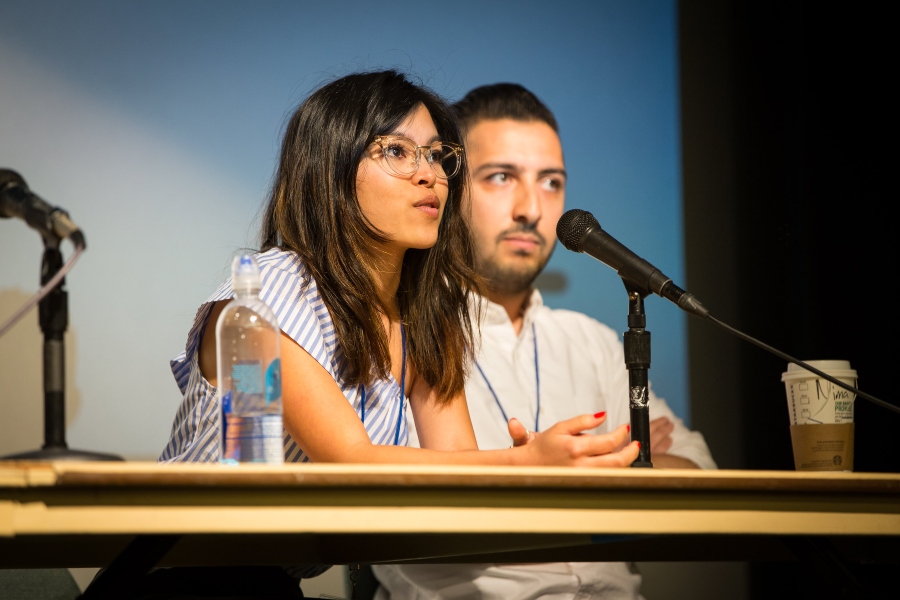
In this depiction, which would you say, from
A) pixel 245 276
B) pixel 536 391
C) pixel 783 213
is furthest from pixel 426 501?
pixel 783 213

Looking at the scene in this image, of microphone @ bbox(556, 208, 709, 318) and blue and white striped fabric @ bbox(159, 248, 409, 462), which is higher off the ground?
microphone @ bbox(556, 208, 709, 318)

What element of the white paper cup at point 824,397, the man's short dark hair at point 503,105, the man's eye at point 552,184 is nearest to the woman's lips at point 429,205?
the white paper cup at point 824,397

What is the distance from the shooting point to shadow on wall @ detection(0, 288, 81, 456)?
2.30m

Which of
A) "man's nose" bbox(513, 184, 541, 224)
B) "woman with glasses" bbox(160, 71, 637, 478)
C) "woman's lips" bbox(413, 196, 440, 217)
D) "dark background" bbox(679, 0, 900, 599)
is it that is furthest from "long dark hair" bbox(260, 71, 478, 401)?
"dark background" bbox(679, 0, 900, 599)

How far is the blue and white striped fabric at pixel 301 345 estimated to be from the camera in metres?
1.54

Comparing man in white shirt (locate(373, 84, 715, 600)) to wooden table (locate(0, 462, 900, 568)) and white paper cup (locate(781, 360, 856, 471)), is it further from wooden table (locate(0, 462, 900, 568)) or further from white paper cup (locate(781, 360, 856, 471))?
wooden table (locate(0, 462, 900, 568))

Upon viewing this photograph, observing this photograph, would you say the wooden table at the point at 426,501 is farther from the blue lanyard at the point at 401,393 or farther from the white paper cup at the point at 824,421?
the blue lanyard at the point at 401,393

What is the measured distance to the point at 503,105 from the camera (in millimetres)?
2836

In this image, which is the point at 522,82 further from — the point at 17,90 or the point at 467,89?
the point at 17,90

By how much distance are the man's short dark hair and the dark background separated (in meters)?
0.49

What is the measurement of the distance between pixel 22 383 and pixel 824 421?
192 centimetres

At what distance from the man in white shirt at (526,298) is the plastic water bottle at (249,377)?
144 cm

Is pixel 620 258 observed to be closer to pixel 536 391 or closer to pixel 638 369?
pixel 638 369

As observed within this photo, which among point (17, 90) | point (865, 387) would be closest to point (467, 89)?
point (17, 90)
